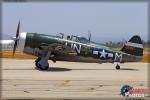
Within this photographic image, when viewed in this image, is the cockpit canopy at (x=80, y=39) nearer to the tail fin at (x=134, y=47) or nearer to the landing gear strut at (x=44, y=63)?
the landing gear strut at (x=44, y=63)

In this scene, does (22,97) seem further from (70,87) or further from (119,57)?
(119,57)

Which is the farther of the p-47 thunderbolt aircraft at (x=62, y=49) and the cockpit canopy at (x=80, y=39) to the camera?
the cockpit canopy at (x=80, y=39)

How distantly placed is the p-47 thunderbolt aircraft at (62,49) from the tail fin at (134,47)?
44 cm

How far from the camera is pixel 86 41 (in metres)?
25.2

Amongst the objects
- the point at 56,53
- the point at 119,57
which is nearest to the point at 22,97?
the point at 56,53

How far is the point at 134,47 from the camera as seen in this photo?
26672 millimetres

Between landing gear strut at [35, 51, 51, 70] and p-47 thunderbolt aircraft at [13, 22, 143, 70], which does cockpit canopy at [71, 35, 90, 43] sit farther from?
landing gear strut at [35, 51, 51, 70]

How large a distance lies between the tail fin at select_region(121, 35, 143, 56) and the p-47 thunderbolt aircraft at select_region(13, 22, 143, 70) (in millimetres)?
438

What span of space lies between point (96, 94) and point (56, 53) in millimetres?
11909

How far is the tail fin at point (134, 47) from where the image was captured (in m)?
26.5

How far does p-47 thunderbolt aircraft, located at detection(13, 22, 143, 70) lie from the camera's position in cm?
2416

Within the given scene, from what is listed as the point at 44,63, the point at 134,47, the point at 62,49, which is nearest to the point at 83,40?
the point at 62,49

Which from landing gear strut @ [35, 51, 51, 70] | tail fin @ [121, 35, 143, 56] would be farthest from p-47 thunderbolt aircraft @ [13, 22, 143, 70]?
tail fin @ [121, 35, 143, 56]

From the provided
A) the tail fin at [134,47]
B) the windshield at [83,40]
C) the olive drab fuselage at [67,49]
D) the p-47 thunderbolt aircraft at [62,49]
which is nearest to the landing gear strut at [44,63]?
the p-47 thunderbolt aircraft at [62,49]
